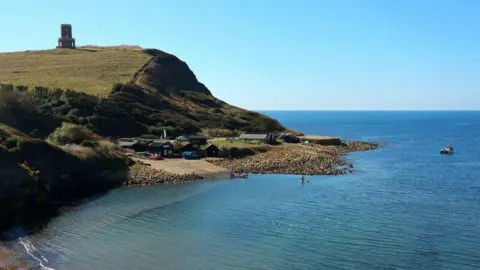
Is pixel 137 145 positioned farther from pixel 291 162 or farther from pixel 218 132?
pixel 218 132

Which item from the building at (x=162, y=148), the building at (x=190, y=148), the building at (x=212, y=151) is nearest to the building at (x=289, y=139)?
the building at (x=212, y=151)

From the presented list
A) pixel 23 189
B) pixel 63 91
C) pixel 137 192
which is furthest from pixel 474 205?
pixel 63 91

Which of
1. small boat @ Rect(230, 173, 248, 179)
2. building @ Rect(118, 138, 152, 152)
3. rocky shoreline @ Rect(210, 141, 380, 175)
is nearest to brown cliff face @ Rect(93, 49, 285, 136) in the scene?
building @ Rect(118, 138, 152, 152)

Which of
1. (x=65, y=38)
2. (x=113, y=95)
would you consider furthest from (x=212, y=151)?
(x=65, y=38)

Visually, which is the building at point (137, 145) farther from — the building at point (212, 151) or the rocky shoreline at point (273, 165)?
the rocky shoreline at point (273, 165)

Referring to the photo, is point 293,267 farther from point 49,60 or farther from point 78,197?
point 49,60
